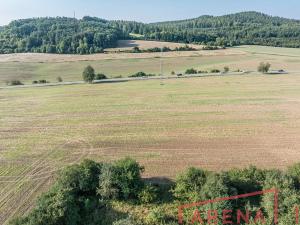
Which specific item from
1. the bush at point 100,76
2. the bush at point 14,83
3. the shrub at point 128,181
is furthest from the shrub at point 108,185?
the bush at point 14,83

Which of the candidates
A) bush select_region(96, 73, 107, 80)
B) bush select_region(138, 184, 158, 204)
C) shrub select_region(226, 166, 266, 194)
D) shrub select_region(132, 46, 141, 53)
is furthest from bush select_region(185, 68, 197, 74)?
bush select_region(138, 184, 158, 204)

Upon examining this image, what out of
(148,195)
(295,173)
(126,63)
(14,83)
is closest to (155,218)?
(148,195)

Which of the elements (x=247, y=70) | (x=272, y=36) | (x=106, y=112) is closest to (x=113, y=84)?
(x=106, y=112)

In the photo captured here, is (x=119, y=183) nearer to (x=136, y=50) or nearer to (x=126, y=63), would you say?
(x=126, y=63)

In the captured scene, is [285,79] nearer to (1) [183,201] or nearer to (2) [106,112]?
(2) [106,112]

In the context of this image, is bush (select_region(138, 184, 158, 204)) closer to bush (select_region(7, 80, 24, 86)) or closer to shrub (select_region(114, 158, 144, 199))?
shrub (select_region(114, 158, 144, 199))

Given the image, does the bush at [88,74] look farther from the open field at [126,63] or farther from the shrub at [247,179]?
the shrub at [247,179]
